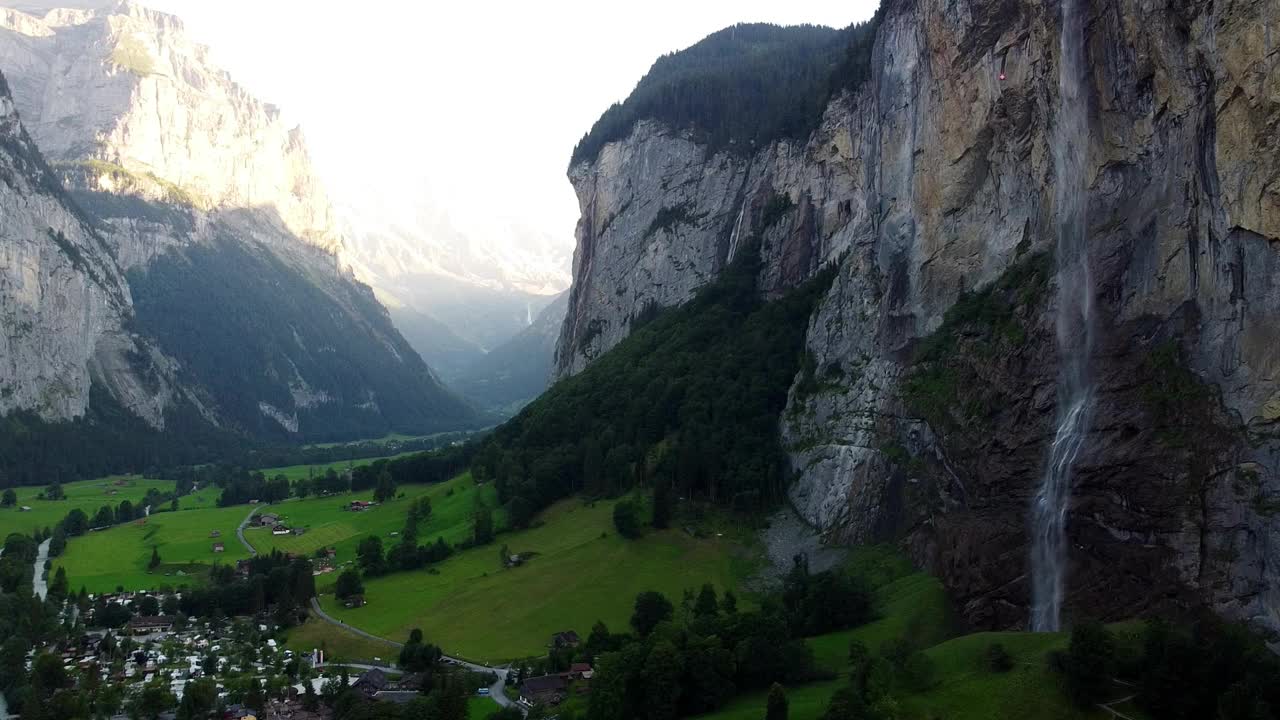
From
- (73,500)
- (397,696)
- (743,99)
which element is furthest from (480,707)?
(73,500)

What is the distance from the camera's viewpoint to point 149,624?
3728 inches

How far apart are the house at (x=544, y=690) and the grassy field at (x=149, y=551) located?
186 ft

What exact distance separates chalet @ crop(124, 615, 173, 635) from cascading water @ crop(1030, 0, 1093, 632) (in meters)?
74.0

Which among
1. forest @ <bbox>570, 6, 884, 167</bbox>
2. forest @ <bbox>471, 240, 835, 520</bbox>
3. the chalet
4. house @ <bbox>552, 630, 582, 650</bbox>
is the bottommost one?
the chalet

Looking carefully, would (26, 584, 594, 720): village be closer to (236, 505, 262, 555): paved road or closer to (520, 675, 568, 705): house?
(520, 675, 568, 705): house

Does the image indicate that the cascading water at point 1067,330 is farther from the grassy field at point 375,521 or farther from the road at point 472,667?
the grassy field at point 375,521

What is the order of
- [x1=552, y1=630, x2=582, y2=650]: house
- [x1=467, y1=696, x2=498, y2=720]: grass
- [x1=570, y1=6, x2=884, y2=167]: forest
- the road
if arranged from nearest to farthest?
[x1=467, y1=696, x2=498, y2=720]: grass → the road → [x1=552, y1=630, x2=582, y2=650]: house → [x1=570, y1=6, x2=884, y2=167]: forest

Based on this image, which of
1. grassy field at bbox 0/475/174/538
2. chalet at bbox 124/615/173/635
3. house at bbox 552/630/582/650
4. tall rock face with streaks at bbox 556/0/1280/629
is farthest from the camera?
grassy field at bbox 0/475/174/538

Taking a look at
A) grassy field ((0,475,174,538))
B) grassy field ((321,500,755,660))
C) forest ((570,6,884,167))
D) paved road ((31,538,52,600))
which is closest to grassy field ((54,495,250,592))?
paved road ((31,538,52,600))

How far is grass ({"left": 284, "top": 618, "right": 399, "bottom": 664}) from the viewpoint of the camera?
82.9 meters

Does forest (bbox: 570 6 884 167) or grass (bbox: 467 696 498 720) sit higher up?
forest (bbox: 570 6 884 167)

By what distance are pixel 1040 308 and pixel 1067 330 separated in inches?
138

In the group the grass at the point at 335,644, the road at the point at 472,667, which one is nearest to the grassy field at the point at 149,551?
the road at the point at 472,667

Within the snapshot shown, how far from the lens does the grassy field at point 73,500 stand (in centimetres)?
14012
